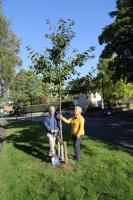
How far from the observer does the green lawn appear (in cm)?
1020

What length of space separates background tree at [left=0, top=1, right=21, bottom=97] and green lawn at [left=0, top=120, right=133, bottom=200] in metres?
32.7

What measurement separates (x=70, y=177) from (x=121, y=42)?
35385 millimetres

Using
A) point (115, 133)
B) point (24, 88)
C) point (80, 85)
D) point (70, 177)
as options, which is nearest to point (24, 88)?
point (24, 88)

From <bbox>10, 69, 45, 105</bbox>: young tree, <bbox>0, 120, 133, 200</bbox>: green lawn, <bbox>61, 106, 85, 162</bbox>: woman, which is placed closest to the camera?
<bbox>0, 120, 133, 200</bbox>: green lawn

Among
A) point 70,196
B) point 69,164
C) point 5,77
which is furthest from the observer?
point 5,77

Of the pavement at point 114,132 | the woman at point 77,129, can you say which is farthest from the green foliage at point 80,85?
the pavement at point 114,132

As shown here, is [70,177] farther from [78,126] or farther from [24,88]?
[24,88]

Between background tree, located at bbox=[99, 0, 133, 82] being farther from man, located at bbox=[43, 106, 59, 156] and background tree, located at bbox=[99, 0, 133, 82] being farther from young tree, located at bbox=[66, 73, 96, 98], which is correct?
man, located at bbox=[43, 106, 59, 156]

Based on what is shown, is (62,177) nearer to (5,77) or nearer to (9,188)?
(9,188)

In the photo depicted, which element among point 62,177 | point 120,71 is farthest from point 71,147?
point 120,71

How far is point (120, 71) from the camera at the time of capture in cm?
4597

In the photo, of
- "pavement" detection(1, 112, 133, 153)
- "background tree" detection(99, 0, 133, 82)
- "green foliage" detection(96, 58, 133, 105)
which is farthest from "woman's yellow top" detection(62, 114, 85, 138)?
"green foliage" detection(96, 58, 133, 105)

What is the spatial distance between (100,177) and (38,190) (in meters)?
1.63

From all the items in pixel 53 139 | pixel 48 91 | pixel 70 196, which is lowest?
pixel 70 196
